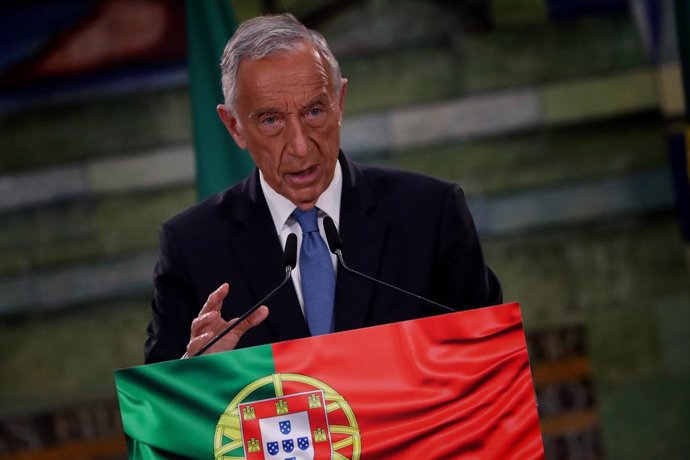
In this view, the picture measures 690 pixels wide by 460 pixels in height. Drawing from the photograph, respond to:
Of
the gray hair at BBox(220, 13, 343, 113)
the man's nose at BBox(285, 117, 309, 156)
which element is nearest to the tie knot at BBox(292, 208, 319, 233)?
the man's nose at BBox(285, 117, 309, 156)

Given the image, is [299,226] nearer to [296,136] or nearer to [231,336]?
[296,136]

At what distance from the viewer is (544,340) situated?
5.37m

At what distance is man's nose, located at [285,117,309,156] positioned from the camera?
2.06m

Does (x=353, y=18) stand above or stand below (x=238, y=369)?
above

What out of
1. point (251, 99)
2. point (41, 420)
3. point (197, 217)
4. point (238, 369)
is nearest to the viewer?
point (238, 369)

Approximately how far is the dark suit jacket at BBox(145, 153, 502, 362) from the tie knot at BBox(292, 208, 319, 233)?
2.2 inches

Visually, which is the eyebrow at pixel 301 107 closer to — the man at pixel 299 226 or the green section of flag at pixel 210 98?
the man at pixel 299 226

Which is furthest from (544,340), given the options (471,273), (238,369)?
(238,369)

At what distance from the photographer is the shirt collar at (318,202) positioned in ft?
7.13

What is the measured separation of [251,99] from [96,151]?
349 centimetres

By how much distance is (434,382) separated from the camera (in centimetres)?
174

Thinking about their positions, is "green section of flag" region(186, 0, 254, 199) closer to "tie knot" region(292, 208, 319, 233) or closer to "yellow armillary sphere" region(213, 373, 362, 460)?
"tie knot" region(292, 208, 319, 233)

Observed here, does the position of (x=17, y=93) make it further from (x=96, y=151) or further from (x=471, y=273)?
(x=471, y=273)

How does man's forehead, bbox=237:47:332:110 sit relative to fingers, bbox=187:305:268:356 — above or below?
above
